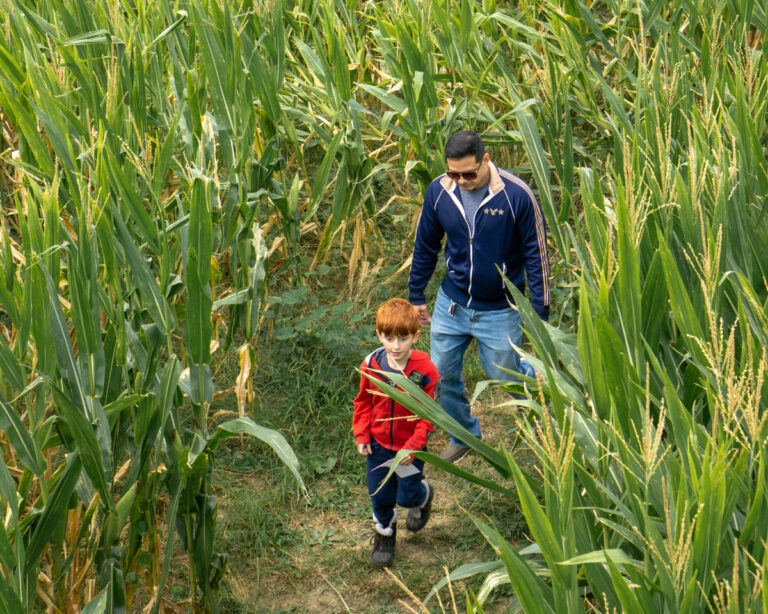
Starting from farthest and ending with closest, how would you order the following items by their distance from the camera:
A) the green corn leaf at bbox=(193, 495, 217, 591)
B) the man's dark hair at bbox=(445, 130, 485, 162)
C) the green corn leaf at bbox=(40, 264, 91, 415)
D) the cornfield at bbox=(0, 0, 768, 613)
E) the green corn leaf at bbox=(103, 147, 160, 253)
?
the man's dark hair at bbox=(445, 130, 485, 162), the green corn leaf at bbox=(193, 495, 217, 591), the green corn leaf at bbox=(103, 147, 160, 253), the green corn leaf at bbox=(40, 264, 91, 415), the cornfield at bbox=(0, 0, 768, 613)

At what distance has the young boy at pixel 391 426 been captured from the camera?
3014 mm

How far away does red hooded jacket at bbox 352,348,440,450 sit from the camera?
10.2ft

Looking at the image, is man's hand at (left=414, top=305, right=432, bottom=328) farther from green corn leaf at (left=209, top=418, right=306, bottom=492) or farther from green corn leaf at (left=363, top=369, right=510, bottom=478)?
green corn leaf at (left=363, top=369, right=510, bottom=478)

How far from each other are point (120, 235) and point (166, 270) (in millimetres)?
175

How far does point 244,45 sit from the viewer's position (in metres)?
4.13

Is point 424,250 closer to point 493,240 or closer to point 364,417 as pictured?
point 493,240

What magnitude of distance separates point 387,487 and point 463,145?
1223 mm

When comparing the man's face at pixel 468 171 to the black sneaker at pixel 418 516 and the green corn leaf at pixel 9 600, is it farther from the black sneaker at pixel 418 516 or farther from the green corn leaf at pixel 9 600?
the green corn leaf at pixel 9 600

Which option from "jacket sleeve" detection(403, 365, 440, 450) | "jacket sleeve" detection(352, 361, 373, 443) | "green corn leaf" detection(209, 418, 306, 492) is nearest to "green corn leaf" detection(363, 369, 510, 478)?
"green corn leaf" detection(209, 418, 306, 492)

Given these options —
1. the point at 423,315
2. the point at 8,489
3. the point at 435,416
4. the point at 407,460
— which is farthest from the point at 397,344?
the point at 8,489

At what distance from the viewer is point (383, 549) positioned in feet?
10.7

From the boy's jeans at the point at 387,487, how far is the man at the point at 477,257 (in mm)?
561

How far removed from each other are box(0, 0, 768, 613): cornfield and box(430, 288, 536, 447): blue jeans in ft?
1.29

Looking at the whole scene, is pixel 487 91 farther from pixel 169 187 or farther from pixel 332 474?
pixel 332 474
